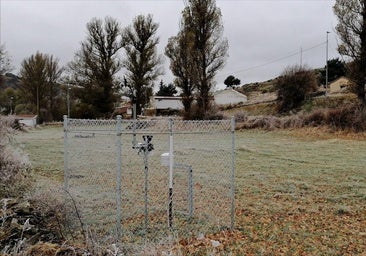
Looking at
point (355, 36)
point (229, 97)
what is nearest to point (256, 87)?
point (229, 97)

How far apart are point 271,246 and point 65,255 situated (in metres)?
2.74

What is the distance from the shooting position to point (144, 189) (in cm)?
646

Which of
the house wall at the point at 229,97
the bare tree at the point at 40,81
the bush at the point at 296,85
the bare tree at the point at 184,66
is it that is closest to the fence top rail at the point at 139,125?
the bare tree at the point at 184,66

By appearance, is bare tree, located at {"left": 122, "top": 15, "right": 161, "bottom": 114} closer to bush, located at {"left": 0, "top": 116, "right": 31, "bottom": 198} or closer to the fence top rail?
bush, located at {"left": 0, "top": 116, "right": 31, "bottom": 198}

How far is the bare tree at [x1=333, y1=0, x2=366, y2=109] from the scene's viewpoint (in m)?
21.2

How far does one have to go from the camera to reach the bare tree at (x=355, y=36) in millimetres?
21250

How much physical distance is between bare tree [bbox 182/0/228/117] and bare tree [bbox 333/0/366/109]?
9.81 m

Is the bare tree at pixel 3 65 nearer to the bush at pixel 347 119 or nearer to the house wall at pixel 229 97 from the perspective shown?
the bush at pixel 347 119

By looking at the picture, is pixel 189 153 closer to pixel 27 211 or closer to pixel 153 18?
pixel 27 211

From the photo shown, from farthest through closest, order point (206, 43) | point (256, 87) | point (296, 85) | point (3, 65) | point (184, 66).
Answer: point (256, 87)
point (184, 66)
point (296, 85)
point (206, 43)
point (3, 65)

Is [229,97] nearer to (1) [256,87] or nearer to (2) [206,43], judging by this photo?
(1) [256,87]

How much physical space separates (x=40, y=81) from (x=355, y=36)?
110 ft

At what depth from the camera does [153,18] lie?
3978 cm


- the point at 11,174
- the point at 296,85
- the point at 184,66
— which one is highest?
the point at 184,66
